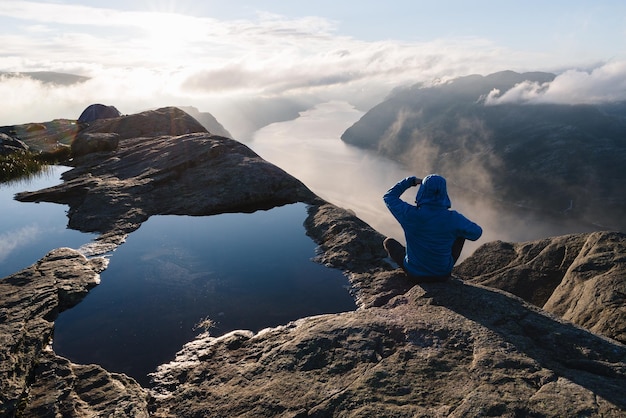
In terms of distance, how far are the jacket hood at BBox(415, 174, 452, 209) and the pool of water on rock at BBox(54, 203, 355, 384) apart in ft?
12.5

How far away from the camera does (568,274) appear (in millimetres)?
12891

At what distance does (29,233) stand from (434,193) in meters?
15.7

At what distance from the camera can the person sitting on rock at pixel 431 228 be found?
9398 millimetres

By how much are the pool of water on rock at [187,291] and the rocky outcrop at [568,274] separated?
6.36 metres

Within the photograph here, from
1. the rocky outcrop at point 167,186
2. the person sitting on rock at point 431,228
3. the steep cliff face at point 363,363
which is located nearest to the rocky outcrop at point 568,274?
the steep cliff face at point 363,363

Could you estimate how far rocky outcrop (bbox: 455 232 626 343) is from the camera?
34.0 feet

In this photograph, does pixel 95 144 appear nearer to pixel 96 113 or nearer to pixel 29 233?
pixel 29 233

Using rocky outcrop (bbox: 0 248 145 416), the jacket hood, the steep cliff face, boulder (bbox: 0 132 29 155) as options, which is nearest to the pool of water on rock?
rocky outcrop (bbox: 0 248 145 416)

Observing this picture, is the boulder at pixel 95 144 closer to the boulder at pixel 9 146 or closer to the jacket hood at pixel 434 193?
the boulder at pixel 9 146

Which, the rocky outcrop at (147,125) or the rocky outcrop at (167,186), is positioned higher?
the rocky outcrop at (147,125)

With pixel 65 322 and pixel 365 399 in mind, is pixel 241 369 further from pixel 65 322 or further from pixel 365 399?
pixel 65 322

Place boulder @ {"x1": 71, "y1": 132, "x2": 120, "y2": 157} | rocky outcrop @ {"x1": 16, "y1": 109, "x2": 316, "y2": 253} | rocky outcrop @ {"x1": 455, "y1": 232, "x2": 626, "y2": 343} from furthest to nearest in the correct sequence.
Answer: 1. boulder @ {"x1": 71, "y1": 132, "x2": 120, "y2": 157}
2. rocky outcrop @ {"x1": 16, "y1": 109, "x2": 316, "y2": 253}
3. rocky outcrop @ {"x1": 455, "y1": 232, "x2": 626, "y2": 343}

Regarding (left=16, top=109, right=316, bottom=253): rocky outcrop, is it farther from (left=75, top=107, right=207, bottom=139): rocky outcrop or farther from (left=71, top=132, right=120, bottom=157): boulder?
(left=75, top=107, right=207, bottom=139): rocky outcrop

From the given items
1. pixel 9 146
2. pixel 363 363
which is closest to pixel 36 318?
pixel 363 363
